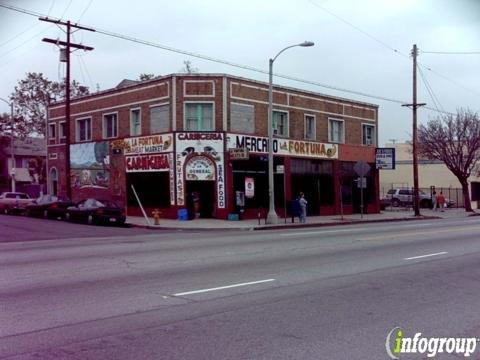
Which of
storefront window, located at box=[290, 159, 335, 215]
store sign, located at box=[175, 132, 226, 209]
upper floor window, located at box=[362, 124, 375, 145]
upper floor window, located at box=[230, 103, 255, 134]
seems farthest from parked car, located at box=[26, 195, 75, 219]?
upper floor window, located at box=[362, 124, 375, 145]

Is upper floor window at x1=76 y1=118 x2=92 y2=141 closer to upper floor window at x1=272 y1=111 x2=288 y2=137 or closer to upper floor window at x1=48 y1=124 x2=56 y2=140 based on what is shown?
upper floor window at x1=48 y1=124 x2=56 y2=140

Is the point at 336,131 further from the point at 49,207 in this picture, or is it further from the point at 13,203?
the point at 13,203

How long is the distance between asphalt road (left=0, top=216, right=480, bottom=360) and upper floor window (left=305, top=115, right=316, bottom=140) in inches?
843

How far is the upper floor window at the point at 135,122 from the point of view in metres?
33.0

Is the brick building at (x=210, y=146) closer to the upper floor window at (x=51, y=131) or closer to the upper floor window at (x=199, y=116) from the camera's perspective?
the upper floor window at (x=199, y=116)

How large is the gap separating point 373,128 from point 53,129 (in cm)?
2341

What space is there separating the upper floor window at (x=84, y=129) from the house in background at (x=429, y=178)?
3397 centimetres

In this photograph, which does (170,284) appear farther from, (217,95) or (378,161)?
(378,161)

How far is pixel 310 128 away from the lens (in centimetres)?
3619

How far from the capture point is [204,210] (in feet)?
102

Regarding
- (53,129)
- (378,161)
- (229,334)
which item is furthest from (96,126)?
(229,334)

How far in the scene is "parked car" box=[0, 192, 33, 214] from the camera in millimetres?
35438

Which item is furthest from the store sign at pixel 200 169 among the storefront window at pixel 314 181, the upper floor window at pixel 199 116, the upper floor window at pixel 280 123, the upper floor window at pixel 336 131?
the upper floor window at pixel 336 131

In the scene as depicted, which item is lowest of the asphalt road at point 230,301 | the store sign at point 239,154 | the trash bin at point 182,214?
the asphalt road at point 230,301
